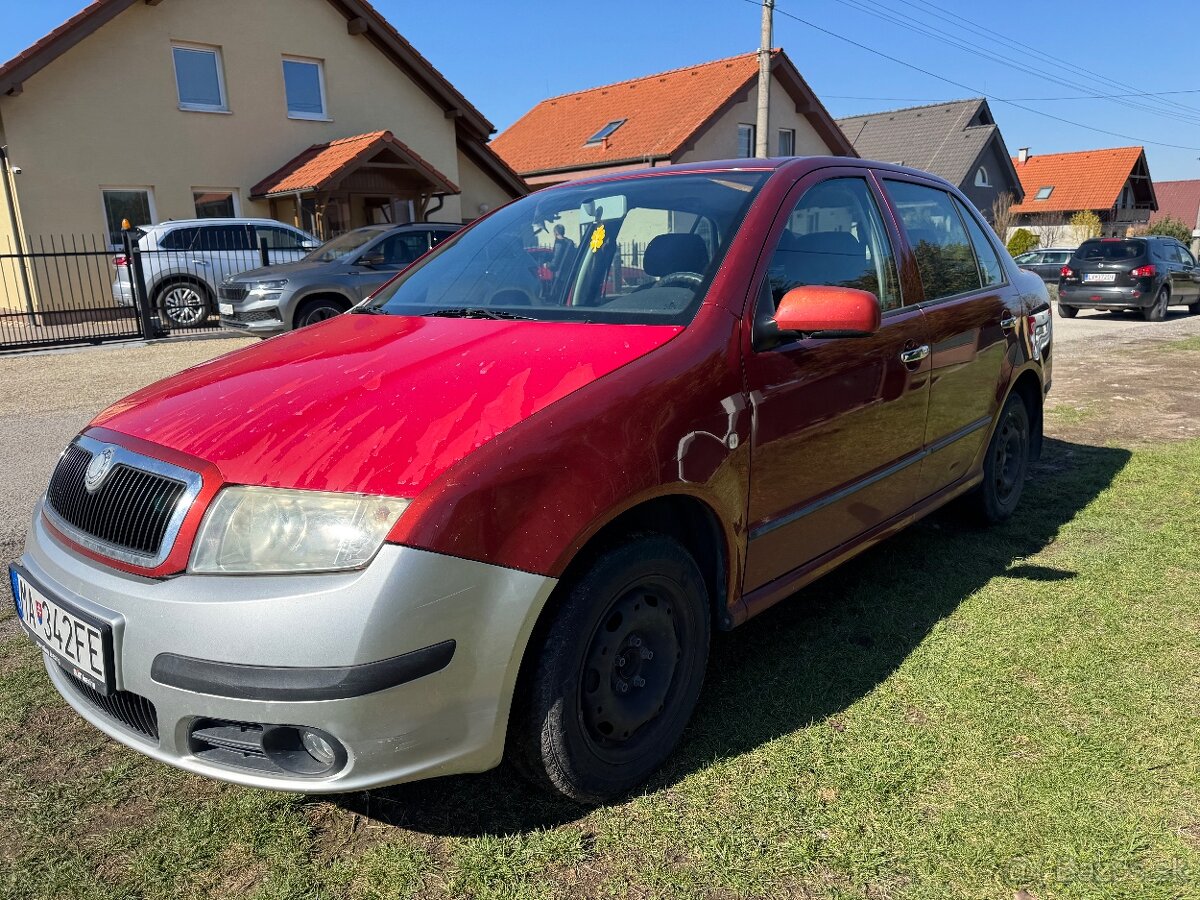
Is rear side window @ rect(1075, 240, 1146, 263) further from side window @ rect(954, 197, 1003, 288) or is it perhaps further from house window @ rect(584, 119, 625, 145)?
side window @ rect(954, 197, 1003, 288)

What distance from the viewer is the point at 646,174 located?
3234 mm

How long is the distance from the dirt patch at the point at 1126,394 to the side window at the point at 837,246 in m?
4.14

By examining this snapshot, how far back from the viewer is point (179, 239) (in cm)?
1363

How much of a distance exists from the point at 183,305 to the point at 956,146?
3337 centimetres

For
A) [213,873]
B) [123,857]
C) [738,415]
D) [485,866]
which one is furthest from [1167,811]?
[123,857]

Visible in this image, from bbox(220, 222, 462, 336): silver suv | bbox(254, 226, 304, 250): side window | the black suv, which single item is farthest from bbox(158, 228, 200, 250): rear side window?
the black suv

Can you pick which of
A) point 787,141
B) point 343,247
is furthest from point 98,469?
point 787,141

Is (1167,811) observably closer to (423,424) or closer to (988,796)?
(988,796)

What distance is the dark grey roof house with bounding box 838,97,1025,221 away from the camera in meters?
35.7

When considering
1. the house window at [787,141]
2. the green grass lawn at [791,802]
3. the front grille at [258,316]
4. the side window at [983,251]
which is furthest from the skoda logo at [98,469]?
the house window at [787,141]

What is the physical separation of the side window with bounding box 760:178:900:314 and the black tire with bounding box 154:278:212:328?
41.4ft

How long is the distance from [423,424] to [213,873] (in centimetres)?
122

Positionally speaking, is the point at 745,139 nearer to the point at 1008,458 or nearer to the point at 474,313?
the point at 1008,458

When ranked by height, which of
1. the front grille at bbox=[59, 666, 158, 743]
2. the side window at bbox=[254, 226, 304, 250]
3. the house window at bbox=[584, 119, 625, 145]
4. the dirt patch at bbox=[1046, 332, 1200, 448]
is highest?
the house window at bbox=[584, 119, 625, 145]
